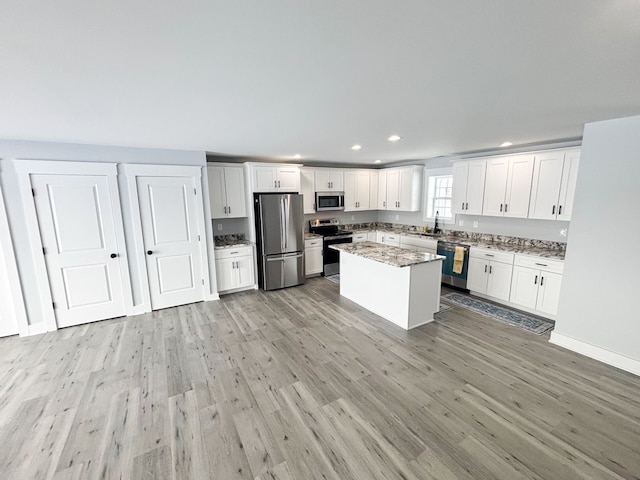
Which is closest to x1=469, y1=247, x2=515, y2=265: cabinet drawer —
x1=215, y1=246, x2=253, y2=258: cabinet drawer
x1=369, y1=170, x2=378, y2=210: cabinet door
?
x1=369, y1=170, x2=378, y2=210: cabinet door

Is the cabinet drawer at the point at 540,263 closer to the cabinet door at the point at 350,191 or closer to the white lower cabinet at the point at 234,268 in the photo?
the cabinet door at the point at 350,191

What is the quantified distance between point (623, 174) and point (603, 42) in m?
2.11

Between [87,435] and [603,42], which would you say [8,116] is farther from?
[603,42]

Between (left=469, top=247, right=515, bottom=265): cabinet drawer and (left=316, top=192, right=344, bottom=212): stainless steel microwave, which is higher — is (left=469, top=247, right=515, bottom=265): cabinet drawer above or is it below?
below

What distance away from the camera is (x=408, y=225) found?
655 cm

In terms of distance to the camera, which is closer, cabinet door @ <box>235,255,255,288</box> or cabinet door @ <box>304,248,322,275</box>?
cabinet door @ <box>235,255,255,288</box>

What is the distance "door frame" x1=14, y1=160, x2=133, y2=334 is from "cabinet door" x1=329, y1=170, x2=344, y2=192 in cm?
392

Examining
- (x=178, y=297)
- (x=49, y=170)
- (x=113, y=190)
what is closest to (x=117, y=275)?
(x=178, y=297)

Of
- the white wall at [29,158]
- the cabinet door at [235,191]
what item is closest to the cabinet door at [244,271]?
the cabinet door at [235,191]

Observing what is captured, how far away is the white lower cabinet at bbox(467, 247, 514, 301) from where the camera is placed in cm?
422

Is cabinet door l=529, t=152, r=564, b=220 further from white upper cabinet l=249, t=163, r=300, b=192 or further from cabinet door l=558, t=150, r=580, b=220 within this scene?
white upper cabinet l=249, t=163, r=300, b=192

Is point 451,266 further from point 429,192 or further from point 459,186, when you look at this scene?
point 429,192

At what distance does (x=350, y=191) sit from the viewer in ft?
21.5

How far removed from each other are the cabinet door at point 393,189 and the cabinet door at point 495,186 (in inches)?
77.1
